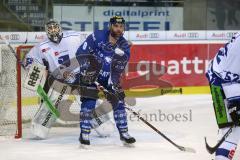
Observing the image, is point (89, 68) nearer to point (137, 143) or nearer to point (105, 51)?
point (105, 51)

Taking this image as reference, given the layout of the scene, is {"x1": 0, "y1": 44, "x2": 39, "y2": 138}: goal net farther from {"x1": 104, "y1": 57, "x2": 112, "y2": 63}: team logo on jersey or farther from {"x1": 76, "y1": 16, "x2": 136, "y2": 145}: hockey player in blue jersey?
{"x1": 104, "y1": 57, "x2": 112, "y2": 63}: team logo on jersey

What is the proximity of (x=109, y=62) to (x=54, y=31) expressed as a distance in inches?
28.0

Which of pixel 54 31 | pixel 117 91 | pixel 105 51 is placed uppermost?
pixel 54 31

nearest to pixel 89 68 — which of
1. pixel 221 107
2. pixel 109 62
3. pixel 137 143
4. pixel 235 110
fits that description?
pixel 109 62

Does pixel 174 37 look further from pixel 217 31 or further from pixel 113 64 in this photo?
pixel 113 64

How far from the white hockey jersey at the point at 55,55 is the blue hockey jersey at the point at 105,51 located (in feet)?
1.69

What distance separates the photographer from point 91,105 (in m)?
4.55

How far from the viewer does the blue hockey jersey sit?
450 centimetres

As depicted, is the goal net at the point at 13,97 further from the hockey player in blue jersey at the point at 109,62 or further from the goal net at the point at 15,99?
the hockey player in blue jersey at the point at 109,62

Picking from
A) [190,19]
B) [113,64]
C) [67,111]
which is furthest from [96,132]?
[190,19]

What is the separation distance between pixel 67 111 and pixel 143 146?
105 centimetres

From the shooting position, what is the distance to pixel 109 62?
4516mm

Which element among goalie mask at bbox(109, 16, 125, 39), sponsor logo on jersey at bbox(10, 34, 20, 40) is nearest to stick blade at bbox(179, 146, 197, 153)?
goalie mask at bbox(109, 16, 125, 39)

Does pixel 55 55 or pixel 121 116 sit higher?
pixel 55 55
